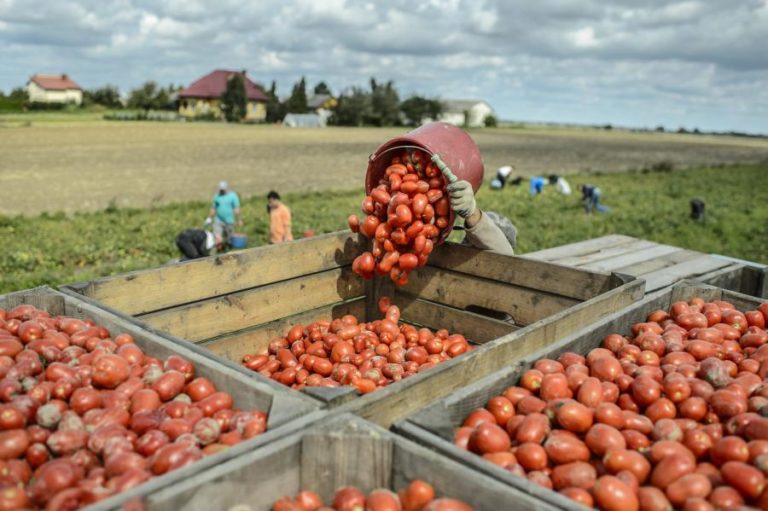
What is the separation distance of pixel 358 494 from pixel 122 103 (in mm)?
119366

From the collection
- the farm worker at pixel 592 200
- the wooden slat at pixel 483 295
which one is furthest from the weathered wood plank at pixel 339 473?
the farm worker at pixel 592 200

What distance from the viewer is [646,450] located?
2.79 m

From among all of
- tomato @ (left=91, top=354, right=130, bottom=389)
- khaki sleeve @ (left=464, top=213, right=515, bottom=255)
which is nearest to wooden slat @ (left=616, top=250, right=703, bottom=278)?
khaki sleeve @ (left=464, top=213, right=515, bottom=255)

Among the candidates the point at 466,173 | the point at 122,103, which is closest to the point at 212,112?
the point at 122,103

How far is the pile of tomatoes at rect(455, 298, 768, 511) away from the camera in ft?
7.99

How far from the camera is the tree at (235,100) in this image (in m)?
93.9

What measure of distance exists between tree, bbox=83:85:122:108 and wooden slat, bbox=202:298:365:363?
378 feet

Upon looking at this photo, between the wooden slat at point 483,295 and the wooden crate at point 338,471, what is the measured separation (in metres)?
2.93

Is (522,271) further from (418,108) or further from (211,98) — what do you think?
(211,98)

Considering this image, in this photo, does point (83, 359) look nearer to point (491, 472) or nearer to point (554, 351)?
point (491, 472)

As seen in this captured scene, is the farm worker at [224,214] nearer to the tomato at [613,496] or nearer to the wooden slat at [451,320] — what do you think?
the wooden slat at [451,320]

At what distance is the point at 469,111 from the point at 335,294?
135295 mm

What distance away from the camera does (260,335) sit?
210 inches

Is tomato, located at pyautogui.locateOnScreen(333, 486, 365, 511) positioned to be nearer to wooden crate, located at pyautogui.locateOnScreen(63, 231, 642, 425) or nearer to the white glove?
wooden crate, located at pyautogui.locateOnScreen(63, 231, 642, 425)
